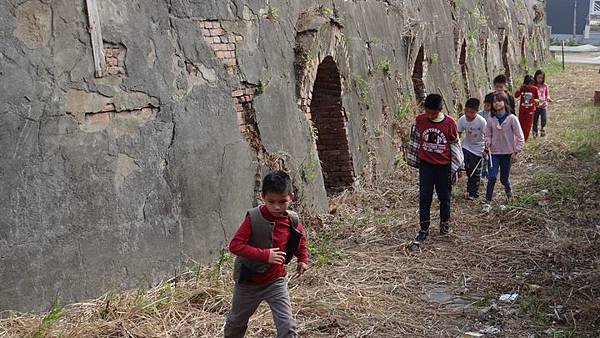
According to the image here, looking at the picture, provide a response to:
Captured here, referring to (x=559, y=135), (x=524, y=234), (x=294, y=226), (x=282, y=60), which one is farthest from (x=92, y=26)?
(x=559, y=135)

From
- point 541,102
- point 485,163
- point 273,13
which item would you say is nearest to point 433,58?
point 541,102

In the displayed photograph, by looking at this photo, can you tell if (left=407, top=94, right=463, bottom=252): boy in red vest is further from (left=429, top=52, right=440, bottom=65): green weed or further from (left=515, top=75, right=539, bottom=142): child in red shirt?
(left=429, top=52, right=440, bottom=65): green weed

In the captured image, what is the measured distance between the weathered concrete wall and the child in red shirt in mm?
4513

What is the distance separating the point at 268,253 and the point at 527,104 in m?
9.34

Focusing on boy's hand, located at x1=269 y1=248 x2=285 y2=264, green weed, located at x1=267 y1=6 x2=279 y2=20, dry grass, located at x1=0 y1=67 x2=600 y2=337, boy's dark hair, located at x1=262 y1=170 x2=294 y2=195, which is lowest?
dry grass, located at x1=0 y1=67 x2=600 y2=337

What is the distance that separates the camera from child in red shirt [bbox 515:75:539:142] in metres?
12.2

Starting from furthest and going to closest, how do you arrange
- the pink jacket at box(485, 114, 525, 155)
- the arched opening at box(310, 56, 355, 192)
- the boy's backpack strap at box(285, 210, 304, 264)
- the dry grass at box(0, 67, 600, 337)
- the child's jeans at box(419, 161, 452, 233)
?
1. the arched opening at box(310, 56, 355, 192)
2. the pink jacket at box(485, 114, 525, 155)
3. the child's jeans at box(419, 161, 452, 233)
4. the dry grass at box(0, 67, 600, 337)
5. the boy's backpack strap at box(285, 210, 304, 264)

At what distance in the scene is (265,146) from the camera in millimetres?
7051

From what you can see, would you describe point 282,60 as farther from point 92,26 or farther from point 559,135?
point 559,135

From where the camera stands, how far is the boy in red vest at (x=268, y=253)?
13.1ft

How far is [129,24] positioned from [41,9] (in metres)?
0.78

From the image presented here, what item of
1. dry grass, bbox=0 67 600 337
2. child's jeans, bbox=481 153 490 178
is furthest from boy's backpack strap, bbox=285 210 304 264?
child's jeans, bbox=481 153 490 178

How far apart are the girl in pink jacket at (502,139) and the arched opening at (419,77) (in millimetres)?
4443

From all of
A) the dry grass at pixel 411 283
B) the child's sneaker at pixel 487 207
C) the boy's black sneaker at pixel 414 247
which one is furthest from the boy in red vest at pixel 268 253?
the child's sneaker at pixel 487 207
